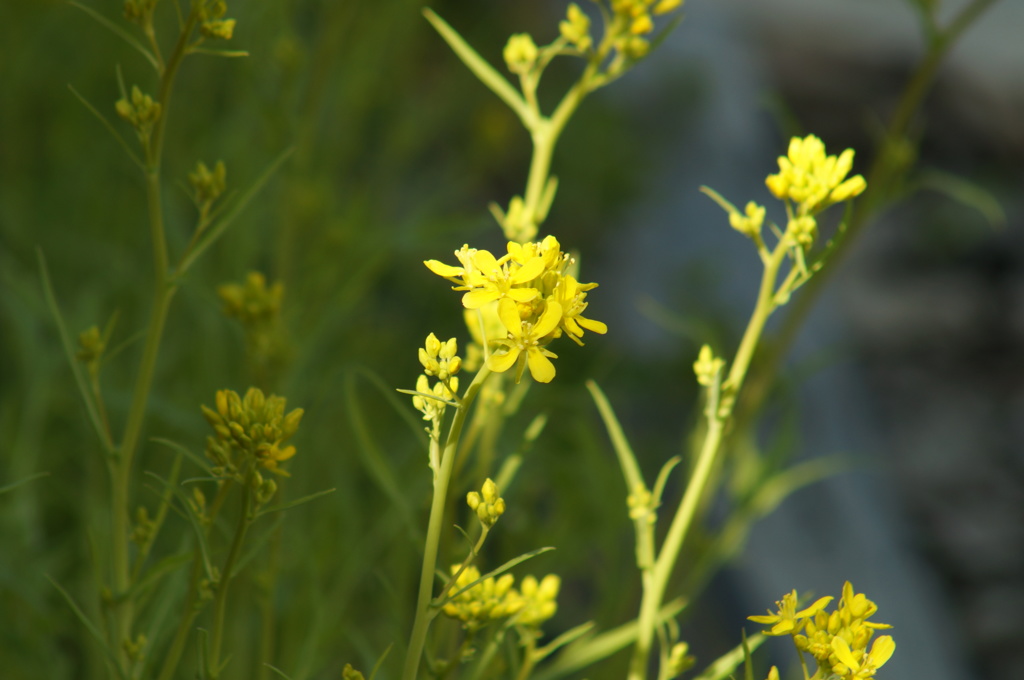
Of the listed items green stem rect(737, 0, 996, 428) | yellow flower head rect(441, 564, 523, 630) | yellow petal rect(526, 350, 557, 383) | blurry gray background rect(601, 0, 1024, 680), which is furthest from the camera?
blurry gray background rect(601, 0, 1024, 680)

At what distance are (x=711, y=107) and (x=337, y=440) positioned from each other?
2761 millimetres

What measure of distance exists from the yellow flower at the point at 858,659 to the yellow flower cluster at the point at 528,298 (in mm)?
244

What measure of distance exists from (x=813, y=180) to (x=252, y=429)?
17.3 inches

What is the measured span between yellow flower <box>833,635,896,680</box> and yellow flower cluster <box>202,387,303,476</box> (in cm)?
37

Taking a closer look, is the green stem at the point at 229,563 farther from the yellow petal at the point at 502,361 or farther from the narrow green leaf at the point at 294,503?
→ the yellow petal at the point at 502,361

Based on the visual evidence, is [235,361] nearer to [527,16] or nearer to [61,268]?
[61,268]

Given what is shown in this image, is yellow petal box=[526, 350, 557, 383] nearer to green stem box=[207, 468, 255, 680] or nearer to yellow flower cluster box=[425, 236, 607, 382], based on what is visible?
yellow flower cluster box=[425, 236, 607, 382]

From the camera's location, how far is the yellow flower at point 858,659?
54 cm

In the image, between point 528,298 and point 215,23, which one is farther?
point 215,23

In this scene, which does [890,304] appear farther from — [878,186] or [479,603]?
[479,603]

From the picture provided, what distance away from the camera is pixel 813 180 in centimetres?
66

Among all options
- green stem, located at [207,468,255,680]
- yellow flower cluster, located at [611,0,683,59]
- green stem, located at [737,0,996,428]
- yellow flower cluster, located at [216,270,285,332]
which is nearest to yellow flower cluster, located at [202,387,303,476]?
green stem, located at [207,468,255,680]

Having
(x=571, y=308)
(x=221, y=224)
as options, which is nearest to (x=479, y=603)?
(x=571, y=308)

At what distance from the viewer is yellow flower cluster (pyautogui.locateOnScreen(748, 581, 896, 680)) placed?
1.80 feet
